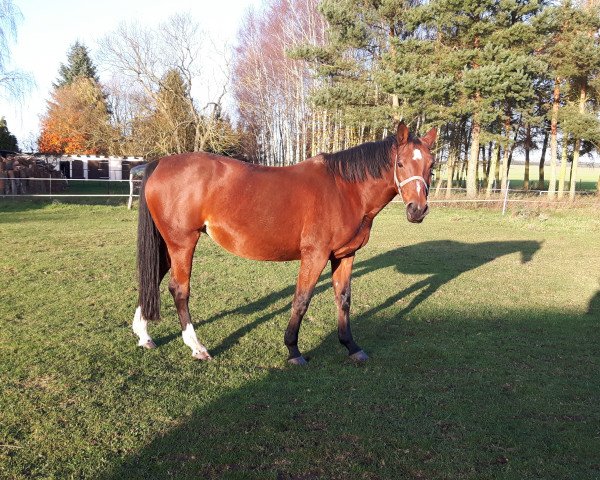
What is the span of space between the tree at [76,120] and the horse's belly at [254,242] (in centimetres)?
3994

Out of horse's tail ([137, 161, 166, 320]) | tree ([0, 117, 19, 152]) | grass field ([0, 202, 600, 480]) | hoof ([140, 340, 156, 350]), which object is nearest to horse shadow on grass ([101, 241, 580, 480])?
grass field ([0, 202, 600, 480])

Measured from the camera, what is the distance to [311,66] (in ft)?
78.5

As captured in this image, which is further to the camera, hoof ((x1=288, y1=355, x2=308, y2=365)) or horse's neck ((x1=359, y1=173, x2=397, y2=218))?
horse's neck ((x1=359, y1=173, x2=397, y2=218))

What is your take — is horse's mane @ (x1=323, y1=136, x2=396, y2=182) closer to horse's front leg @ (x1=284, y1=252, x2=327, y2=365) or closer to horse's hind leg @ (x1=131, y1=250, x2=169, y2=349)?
horse's front leg @ (x1=284, y1=252, x2=327, y2=365)

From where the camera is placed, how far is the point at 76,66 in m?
50.1

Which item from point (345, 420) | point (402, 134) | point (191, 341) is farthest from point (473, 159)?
point (345, 420)

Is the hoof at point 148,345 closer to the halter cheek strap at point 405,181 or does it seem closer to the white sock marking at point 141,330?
the white sock marking at point 141,330

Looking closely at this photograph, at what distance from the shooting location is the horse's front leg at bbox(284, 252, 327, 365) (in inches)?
168

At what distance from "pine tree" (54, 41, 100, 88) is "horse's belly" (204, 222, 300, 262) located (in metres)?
53.5

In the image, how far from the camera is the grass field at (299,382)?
2764mm

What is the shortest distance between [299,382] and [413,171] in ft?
7.15

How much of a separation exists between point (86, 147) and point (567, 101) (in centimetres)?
3925

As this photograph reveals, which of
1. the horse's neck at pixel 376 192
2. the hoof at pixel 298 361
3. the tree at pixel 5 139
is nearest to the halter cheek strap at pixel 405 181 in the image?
the horse's neck at pixel 376 192

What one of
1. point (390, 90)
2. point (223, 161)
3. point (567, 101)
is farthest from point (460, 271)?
point (567, 101)
